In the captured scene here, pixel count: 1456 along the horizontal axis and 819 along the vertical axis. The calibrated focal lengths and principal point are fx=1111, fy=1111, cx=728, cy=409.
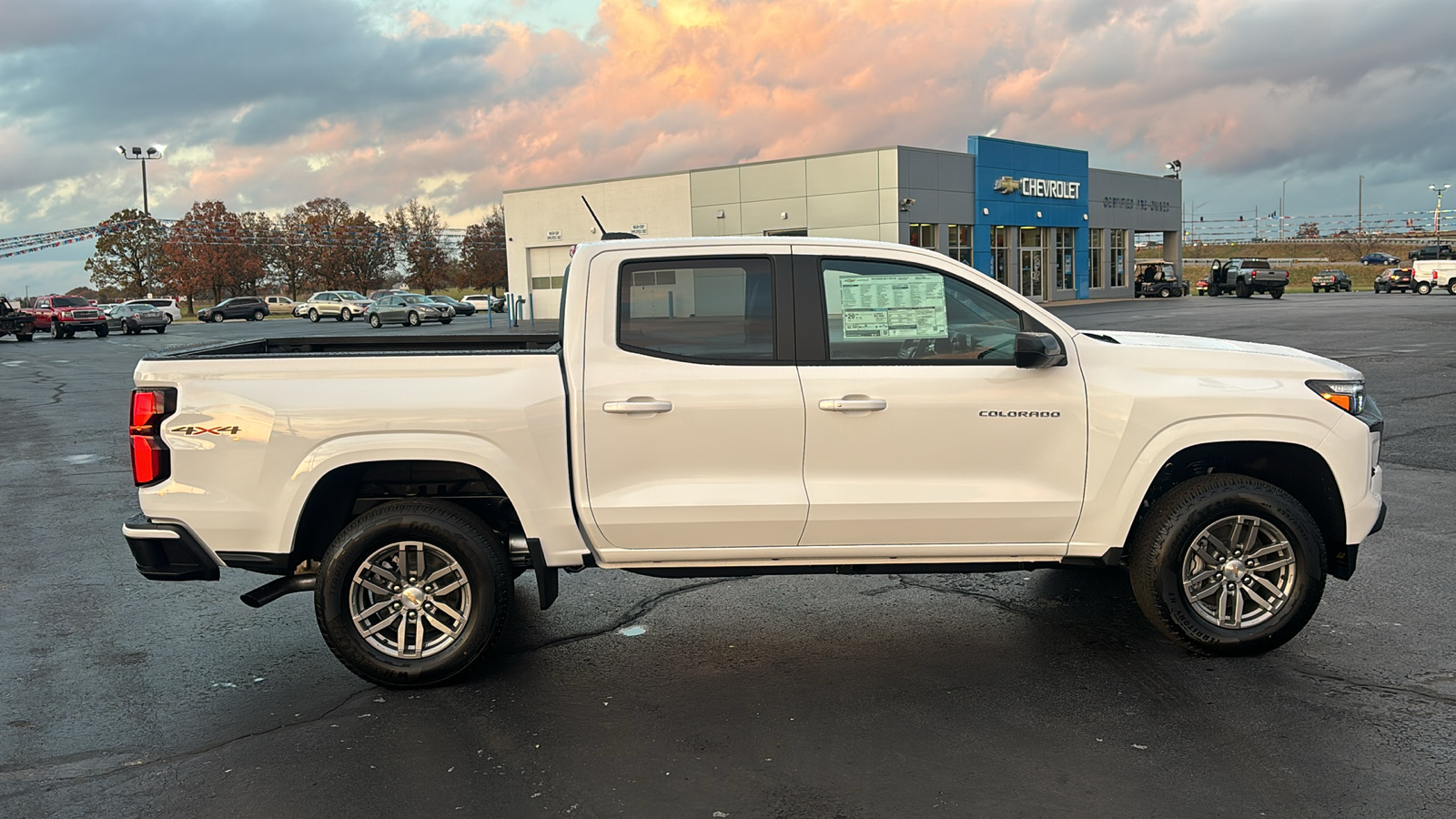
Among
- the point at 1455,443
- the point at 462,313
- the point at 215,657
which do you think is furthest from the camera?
the point at 462,313

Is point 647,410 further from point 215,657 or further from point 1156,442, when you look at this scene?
point 215,657

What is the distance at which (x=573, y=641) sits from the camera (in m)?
5.53

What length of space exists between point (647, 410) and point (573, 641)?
1.46 metres

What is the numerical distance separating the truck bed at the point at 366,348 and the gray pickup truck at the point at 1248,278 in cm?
5506

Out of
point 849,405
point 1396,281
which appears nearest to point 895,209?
point 1396,281

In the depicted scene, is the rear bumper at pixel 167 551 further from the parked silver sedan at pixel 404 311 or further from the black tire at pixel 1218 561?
the parked silver sedan at pixel 404 311

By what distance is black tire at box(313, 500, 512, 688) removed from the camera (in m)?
4.79

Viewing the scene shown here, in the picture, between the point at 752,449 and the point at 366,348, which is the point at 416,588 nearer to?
the point at 366,348

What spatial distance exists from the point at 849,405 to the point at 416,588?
6.76ft

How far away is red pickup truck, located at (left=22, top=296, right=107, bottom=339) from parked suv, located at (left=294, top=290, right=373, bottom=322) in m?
14.9

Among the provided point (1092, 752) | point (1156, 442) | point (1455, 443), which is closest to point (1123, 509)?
point (1156, 442)

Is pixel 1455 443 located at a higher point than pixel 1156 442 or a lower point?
lower

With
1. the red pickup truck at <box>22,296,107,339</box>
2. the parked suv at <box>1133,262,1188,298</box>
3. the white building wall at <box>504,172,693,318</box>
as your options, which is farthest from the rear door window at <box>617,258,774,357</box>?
the parked suv at <box>1133,262,1188,298</box>

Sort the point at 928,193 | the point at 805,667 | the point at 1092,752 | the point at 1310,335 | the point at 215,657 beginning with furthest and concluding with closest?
the point at 928,193 < the point at 1310,335 < the point at 215,657 < the point at 805,667 < the point at 1092,752
